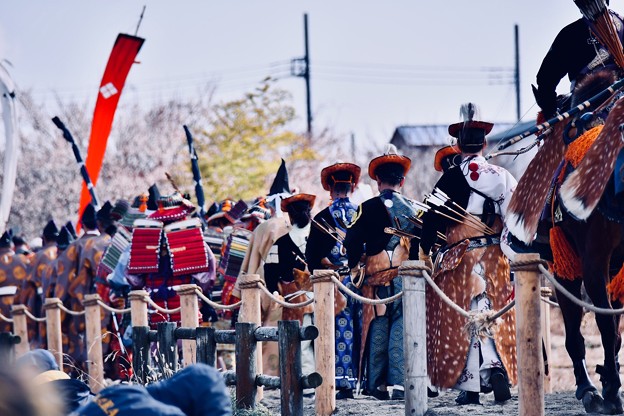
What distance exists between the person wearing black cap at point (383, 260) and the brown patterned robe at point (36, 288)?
7.35m

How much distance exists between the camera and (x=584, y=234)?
22.9 feet

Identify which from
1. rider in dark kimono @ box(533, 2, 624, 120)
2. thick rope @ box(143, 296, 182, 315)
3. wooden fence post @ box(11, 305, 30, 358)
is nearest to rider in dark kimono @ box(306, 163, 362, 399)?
thick rope @ box(143, 296, 182, 315)

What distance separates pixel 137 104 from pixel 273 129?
17.4ft

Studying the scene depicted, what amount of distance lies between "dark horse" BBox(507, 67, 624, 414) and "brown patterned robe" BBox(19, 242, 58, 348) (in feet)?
31.2

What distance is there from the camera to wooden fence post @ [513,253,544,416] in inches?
247

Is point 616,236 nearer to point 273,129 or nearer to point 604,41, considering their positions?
point 604,41

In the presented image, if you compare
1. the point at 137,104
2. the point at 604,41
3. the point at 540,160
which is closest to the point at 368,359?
the point at 540,160

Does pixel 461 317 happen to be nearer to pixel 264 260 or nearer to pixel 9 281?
pixel 264 260

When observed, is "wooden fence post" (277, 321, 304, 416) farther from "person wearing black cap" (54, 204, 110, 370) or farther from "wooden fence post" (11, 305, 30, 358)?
"wooden fence post" (11, 305, 30, 358)

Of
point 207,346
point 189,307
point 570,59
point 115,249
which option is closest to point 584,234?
point 570,59

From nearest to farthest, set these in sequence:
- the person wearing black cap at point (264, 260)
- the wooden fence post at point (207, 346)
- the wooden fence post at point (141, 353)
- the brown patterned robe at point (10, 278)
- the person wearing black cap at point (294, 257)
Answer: the wooden fence post at point (207, 346)
the wooden fence post at point (141, 353)
the person wearing black cap at point (294, 257)
the person wearing black cap at point (264, 260)
the brown patterned robe at point (10, 278)

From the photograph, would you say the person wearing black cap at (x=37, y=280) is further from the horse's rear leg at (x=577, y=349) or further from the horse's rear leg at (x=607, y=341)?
the horse's rear leg at (x=607, y=341)

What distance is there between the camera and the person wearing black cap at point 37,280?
1596cm

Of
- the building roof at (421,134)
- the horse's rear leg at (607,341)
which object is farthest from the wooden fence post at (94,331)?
the building roof at (421,134)
